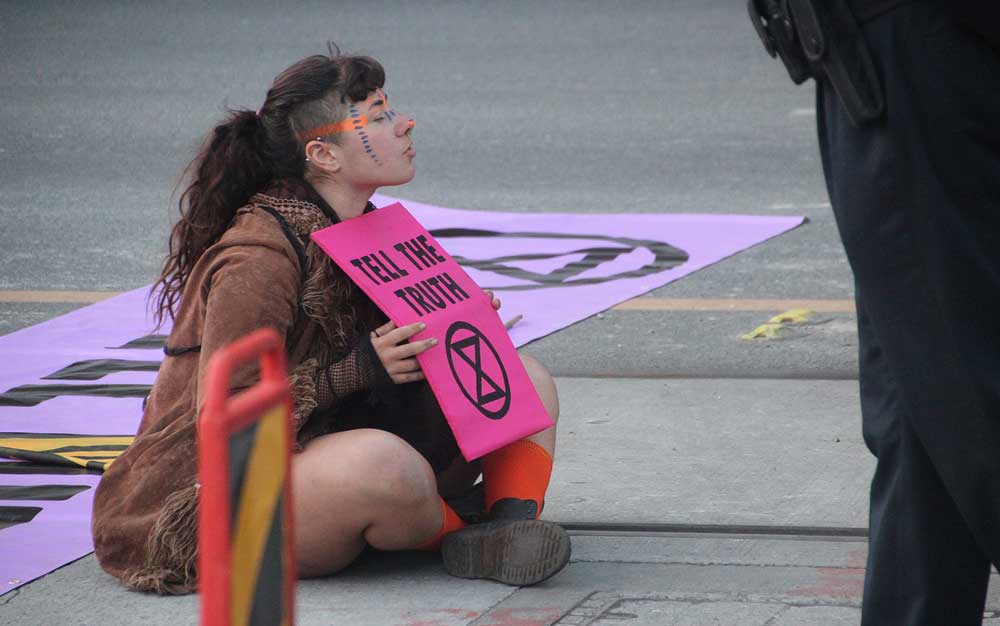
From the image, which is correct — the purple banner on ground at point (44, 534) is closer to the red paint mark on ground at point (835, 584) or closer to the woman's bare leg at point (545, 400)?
the woman's bare leg at point (545, 400)

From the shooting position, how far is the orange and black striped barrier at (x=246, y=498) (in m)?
1.78

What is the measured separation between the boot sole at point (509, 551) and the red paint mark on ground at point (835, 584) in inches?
19.1

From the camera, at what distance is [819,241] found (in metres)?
6.88

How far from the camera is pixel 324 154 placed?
11.2 ft

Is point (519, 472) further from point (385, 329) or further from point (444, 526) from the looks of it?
point (385, 329)

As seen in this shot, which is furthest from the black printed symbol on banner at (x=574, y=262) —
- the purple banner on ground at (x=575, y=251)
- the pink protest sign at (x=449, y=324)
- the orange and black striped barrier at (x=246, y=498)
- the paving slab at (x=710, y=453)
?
the orange and black striped barrier at (x=246, y=498)

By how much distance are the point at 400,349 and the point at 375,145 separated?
47 cm

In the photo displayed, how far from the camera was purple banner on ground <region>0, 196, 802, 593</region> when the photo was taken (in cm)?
379

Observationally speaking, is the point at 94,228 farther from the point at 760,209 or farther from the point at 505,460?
the point at 505,460

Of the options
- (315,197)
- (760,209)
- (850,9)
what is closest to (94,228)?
(760,209)

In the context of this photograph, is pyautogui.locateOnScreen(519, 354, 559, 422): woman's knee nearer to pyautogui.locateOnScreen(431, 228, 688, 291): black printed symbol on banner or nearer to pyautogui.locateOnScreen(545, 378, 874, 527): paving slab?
pyautogui.locateOnScreen(545, 378, 874, 527): paving slab

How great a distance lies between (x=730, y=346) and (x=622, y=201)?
246cm

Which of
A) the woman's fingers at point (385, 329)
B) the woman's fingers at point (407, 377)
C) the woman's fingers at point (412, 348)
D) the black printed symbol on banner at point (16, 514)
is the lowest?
the black printed symbol on banner at point (16, 514)

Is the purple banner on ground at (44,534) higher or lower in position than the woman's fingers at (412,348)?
lower
